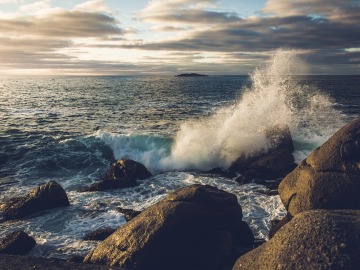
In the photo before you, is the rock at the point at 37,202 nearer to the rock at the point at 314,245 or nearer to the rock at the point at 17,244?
the rock at the point at 17,244

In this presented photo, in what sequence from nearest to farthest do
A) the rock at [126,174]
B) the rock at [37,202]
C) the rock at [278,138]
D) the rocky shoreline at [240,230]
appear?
the rocky shoreline at [240,230]
the rock at [37,202]
the rock at [126,174]
the rock at [278,138]

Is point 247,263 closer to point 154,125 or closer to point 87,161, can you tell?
point 87,161

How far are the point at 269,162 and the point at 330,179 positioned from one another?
752 centimetres

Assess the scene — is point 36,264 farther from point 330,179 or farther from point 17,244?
point 330,179

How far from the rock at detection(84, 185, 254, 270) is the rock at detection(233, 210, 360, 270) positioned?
1.29 m

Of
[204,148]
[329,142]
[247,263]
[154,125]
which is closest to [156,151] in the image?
[204,148]

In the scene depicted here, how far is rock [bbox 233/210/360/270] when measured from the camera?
19.7 ft

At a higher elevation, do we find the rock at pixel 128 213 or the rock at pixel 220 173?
the rock at pixel 128 213

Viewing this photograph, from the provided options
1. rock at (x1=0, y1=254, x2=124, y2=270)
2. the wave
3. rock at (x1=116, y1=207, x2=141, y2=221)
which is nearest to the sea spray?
the wave

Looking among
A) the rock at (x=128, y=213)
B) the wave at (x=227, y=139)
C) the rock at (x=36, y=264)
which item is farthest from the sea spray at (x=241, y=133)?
the rock at (x=36, y=264)

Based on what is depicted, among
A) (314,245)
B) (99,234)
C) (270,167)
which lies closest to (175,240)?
(314,245)

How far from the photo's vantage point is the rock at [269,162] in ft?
55.9

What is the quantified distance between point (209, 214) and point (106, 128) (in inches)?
929

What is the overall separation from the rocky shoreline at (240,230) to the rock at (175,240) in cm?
2
